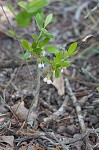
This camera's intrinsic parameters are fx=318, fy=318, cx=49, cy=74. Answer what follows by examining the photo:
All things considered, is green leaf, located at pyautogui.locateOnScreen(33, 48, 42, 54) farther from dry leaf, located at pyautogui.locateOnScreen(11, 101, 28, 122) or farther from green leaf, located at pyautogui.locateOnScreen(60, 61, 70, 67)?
dry leaf, located at pyautogui.locateOnScreen(11, 101, 28, 122)

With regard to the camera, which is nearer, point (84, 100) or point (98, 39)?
point (84, 100)

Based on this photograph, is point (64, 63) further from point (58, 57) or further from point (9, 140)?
point (9, 140)

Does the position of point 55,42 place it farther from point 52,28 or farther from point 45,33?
point 45,33

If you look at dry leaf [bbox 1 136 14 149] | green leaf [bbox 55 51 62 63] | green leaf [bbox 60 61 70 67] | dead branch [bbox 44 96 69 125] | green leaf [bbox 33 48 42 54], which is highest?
green leaf [bbox 33 48 42 54]

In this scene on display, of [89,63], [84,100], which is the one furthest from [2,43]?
[84,100]

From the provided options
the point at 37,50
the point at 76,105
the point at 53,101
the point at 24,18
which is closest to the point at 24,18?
the point at 24,18

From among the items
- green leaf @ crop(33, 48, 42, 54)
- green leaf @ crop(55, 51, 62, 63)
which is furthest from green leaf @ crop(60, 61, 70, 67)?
green leaf @ crop(33, 48, 42, 54)
